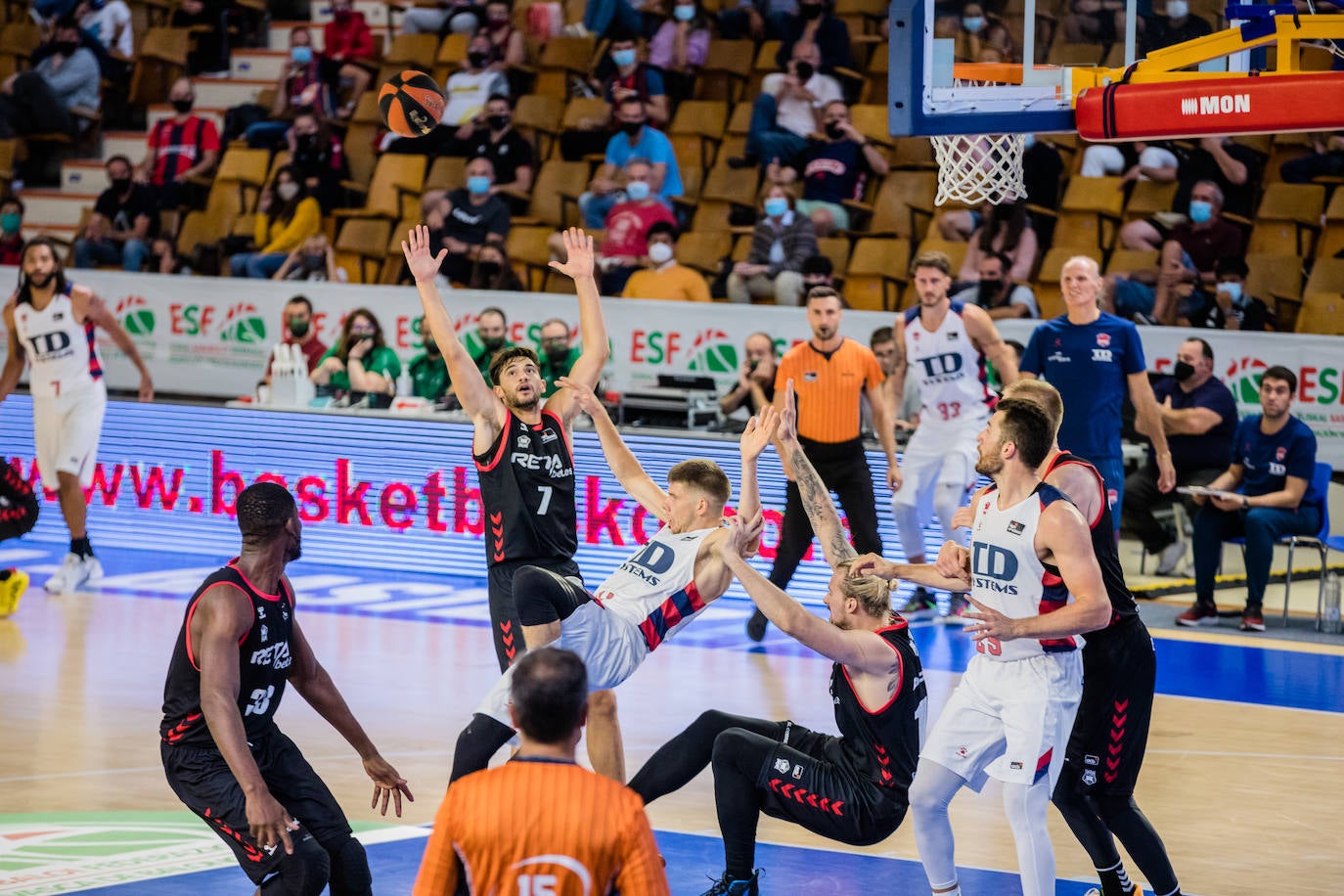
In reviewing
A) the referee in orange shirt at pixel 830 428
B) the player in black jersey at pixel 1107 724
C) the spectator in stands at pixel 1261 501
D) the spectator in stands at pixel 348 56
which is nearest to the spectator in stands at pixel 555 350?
the referee in orange shirt at pixel 830 428

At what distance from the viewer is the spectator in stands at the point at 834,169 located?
15734 millimetres

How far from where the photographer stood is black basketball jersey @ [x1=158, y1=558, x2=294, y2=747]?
198 inches

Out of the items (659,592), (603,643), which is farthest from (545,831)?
(659,592)

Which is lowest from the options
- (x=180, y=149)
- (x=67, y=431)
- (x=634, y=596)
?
(x=634, y=596)

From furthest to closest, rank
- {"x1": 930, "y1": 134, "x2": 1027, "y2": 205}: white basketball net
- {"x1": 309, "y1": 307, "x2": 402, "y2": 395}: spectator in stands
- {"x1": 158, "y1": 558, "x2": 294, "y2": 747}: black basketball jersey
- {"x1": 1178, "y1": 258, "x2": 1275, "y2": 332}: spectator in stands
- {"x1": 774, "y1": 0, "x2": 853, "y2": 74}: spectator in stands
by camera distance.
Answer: {"x1": 774, "y1": 0, "x2": 853, "y2": 74}: spectator in stands < {"x1": 309, "y1": 307, "x2": 402, "y2": 395}: spectator in stands < {"x1": 1178, "y1": 258, "x2": 1275, "y2": 332}: spectator in stands < {"x1": 930, "y1": 134, "x2": 1027, "y2": 205}: white basketball net < {"x1": 158, "y1": 558, "x2": 294, "y2": 747}: black basketball jersey

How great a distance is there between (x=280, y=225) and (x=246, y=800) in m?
13.5

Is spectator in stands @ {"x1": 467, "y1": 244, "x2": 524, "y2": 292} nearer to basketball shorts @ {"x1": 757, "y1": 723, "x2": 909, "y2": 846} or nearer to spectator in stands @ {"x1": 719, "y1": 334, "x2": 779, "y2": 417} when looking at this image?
spectator in stands @ {"x1": 719, "y1": 334, "x2": 779, "y2": 417}

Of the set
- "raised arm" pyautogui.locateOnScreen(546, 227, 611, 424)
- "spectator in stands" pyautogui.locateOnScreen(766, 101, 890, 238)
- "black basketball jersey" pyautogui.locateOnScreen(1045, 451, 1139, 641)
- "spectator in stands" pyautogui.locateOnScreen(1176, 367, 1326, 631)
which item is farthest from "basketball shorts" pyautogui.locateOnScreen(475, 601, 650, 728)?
"spectator in stands" pyautogui.locateOnScreen(766, 101, 890, 238)

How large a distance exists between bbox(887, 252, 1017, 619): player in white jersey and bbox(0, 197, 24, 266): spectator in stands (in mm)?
10836

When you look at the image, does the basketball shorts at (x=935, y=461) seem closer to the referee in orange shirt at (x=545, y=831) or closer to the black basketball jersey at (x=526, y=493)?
the black basketball jersey at (x=526, y=493)

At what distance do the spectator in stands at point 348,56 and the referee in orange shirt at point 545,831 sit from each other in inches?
635

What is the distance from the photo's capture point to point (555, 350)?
13.1m

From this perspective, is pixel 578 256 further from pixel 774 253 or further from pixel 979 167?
pixel 774 253

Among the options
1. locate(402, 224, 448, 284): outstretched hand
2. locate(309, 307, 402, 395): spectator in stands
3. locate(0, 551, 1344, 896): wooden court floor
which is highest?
locate(402, 224, 448, 284): outstretched hand
